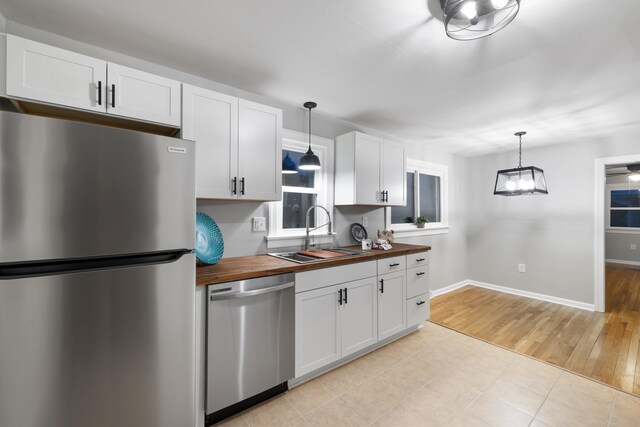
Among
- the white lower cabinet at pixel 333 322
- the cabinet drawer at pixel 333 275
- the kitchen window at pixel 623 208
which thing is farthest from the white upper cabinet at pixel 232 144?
the kitchen window at pixel 623 208

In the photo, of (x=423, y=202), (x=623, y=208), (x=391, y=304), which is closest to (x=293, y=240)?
(x=391, y=304)

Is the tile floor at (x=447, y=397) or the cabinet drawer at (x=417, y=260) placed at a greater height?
the cabinet drawer at (x=417, y=260)

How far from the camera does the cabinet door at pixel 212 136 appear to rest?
1.80 m

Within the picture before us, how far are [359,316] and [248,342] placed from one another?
104 centimetres

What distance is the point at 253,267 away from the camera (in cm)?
190

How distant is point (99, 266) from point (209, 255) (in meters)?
0.76

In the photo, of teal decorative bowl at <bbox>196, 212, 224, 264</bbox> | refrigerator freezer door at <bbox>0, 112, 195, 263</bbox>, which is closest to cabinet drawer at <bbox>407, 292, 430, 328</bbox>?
teal decorative bowl at <bbox>196, 212, 224, 264</bbox>

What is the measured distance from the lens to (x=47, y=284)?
111cm

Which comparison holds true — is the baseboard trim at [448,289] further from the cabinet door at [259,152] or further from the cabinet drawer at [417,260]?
the cabinet door at [259,152]

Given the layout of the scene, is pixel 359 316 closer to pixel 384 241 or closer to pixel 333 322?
pixel 333 322

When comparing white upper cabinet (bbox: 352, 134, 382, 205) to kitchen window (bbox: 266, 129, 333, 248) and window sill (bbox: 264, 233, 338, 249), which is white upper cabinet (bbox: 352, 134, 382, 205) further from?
window sill (bbox: 264, 233, 338, 249)

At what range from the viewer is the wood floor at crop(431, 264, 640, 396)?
2393 millimetres

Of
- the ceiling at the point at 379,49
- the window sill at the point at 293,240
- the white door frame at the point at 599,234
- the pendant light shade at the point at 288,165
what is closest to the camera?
the ceiling at the point at 379,49

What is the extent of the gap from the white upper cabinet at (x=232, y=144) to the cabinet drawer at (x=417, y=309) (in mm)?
1892
